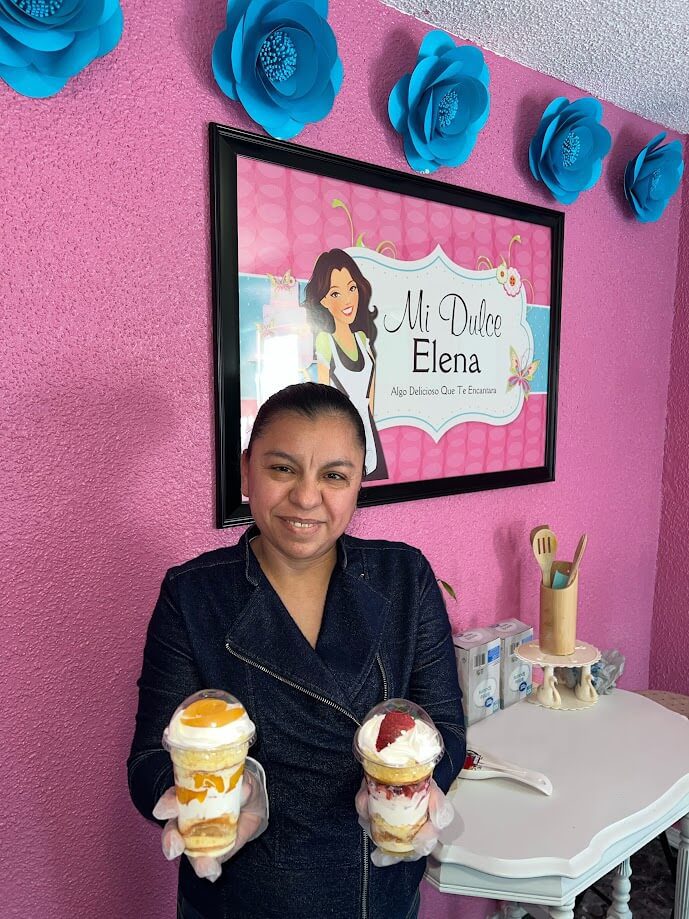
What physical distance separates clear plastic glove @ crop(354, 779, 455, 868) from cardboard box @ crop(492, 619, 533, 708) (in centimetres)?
87

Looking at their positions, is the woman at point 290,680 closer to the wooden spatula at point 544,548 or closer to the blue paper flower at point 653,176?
the wooden spatula at point 544,548

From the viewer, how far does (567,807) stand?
1296mm

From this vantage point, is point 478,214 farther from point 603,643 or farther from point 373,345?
point 603,643

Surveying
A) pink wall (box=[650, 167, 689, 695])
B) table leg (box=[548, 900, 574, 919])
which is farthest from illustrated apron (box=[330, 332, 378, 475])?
pink wall (box=[650, 167, 689, 695])

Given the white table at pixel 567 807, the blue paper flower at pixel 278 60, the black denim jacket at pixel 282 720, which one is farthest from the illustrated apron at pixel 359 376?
the white table at pixel 567 807

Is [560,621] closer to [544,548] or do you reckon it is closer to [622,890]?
[544,548]

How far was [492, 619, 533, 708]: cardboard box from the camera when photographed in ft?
5.74

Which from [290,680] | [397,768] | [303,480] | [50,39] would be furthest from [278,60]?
[397,768]

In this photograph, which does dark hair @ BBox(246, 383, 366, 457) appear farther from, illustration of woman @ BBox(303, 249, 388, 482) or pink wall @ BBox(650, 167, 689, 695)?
pink wall @ BBox(650, 167, 689, 695)

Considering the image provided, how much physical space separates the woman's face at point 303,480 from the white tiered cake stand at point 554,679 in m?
0.94

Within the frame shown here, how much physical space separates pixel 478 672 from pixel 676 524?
1193 mm

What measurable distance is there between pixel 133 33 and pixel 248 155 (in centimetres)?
27

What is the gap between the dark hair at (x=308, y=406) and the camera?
97cm

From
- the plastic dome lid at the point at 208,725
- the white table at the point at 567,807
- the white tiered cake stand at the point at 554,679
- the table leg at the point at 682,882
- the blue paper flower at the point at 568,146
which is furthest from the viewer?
the blue paper flower at the point at 568,146
